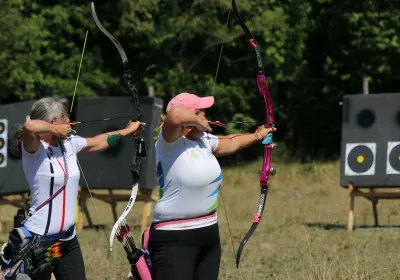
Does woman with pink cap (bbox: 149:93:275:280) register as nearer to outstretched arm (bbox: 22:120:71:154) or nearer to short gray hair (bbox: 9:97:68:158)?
outstretched arm (bbox: 22:120:71:154)

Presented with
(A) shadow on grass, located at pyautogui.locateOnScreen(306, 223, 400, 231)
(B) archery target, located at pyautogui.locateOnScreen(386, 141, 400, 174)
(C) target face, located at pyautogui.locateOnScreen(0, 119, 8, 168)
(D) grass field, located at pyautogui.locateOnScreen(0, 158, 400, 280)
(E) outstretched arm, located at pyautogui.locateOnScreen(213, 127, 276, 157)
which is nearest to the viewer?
(E) outstretched arm, located at pyautogui.locateOnScreen(213, 127, 276, 157)

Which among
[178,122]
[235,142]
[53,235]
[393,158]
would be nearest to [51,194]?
[53,235]

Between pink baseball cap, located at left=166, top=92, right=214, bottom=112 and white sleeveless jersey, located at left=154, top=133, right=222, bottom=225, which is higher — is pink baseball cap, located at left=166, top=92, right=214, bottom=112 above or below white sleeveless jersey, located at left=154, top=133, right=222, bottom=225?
above

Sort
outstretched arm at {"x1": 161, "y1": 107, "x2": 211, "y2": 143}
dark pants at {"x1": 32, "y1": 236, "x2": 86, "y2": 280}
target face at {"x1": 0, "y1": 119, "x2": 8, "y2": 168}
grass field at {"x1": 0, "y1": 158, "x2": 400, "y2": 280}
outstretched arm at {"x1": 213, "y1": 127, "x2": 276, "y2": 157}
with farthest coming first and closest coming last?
target face at {"x1": 0, "y1": 119, "x2": 8, "y2": 168}
grass field at {"x1": 0, "y1": 158, "x2": 400, "y2": 280}
dark pants at {"x1": 32, "y1": 236, "x2": 86, "y2": 280}
outstretched arm at {"x1": 213, "y1": 127, "x2": 276, "y2": 157}
outstretched arm at {"x1": 161, "y1": 107, "x2": 211, "y2": 143}

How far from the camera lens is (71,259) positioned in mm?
5457

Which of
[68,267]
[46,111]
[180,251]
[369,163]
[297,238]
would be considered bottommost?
[297,238]

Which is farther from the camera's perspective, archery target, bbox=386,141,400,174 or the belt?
archery target, bbox=386,141,400,174

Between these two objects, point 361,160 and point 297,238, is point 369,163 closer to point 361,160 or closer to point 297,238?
point 361,160

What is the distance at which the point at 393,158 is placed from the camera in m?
12.3

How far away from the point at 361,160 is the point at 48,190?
760 cm

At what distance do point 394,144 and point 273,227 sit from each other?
1.97 metres

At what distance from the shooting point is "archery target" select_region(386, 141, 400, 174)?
12258 mm

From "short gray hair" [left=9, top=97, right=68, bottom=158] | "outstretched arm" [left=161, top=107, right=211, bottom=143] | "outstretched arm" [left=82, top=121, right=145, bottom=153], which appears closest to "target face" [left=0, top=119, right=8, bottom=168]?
"outstretched arm" [left=82, top=121, right=145, bottom=153]

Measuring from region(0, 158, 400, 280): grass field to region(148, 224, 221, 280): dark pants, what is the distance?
1941mm
